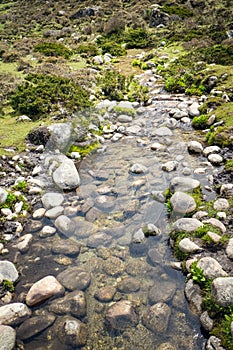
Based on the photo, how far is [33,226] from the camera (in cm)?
754

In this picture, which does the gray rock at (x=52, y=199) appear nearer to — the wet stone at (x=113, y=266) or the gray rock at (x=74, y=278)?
the gray rock at (x=74, y=278)

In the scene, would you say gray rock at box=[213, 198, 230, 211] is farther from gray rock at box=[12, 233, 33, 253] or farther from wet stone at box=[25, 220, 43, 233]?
gray rock at box=[12, 233, 33, 253]

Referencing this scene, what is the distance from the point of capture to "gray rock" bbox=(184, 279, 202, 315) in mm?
5263

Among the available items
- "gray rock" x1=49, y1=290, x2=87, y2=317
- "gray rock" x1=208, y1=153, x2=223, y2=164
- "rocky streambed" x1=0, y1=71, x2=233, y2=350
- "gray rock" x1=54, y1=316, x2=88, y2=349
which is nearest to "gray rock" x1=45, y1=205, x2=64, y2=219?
"rocky streambed" x1=0, y1=71, x2=233, y2=350

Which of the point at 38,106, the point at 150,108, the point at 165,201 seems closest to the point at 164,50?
the point at 150,108

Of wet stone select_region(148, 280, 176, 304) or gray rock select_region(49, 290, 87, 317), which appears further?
wet stone select_region(148, 280, 176, 304)

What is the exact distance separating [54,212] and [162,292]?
3.48 metres

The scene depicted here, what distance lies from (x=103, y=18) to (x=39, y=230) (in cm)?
3140

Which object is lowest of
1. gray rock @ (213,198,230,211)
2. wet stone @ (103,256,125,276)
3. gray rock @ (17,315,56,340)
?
wet stone @ (103,256,125,276)

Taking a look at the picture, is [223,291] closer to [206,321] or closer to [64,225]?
[206,321]

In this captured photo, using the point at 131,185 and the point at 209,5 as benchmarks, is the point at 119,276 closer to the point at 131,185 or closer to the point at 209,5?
the point at 131,185

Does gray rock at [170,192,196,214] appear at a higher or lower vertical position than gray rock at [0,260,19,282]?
higher

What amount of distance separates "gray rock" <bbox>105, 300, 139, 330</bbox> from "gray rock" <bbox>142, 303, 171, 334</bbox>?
19 cm

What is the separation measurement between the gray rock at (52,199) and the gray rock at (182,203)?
3020 millimetres
